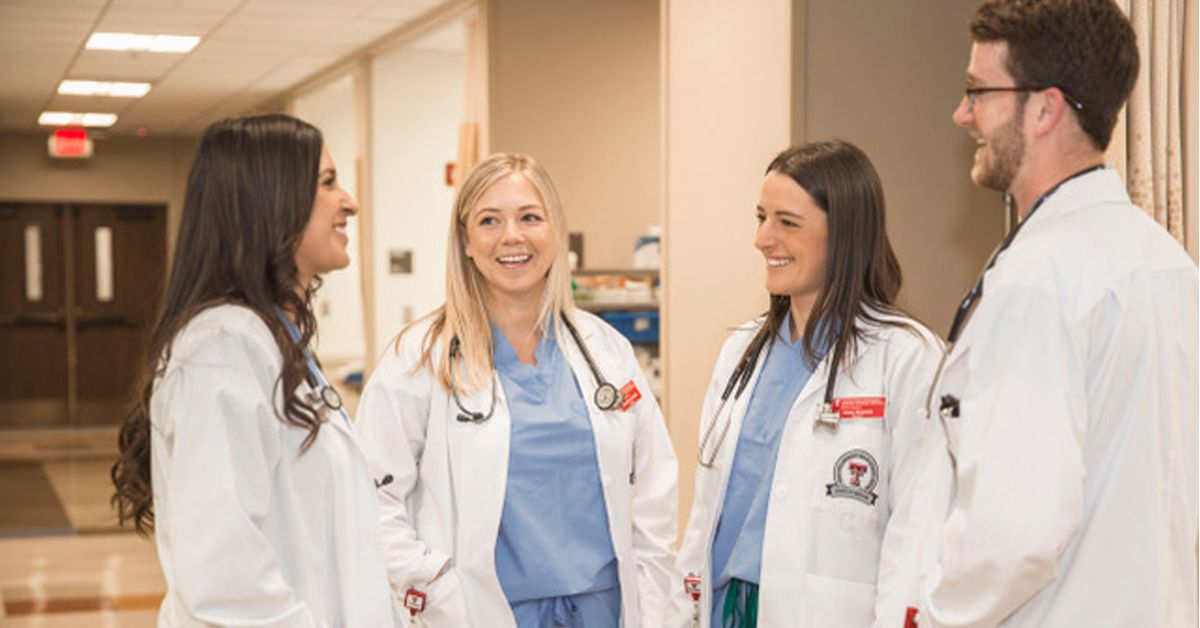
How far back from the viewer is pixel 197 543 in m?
1.69

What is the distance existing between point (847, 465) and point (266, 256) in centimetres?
111

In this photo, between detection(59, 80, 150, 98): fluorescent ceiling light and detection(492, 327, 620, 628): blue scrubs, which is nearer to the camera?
detection(492, 327, 620, 628): blue scrubs

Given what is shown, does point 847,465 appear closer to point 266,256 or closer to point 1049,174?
point 1049,174

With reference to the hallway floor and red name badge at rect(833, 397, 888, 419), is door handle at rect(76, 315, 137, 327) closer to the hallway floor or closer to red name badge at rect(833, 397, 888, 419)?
the hallway floor

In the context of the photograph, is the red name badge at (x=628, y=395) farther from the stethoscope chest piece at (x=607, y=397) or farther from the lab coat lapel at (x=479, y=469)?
the lab coat lapel at (x=479, y=469)

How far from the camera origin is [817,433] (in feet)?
7.62

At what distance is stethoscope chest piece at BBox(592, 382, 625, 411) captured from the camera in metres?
2.65

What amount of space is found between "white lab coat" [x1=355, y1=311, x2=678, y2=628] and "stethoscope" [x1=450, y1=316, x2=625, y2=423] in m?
0.01

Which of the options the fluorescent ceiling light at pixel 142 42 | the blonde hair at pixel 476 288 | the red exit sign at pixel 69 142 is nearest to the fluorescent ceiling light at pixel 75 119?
the red exit sign at pixel 69 142

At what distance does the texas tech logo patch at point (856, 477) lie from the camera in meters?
2.26

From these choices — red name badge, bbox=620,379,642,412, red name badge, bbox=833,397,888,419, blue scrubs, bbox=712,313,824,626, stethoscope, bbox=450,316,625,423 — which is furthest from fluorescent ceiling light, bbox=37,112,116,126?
red name badge, bbox=833,397,888,419

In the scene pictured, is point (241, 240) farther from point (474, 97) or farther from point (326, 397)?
point (474, 97)

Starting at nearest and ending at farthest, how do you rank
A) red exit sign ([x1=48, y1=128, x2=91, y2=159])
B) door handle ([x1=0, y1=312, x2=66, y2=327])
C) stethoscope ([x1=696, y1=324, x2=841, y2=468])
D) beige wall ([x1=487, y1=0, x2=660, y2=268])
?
stethoscope ([x1=696, y1=324, x2=841, y2=468]), beige wall ([x1=487, y1=0, x2=660, y2=268]), red exit sign ([x1=48, y1=128, x2=91, y2=159]), door handle ([x1=0, y1=312, x2=66, y2=327])

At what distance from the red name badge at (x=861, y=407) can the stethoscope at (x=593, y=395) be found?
1.76 feet
